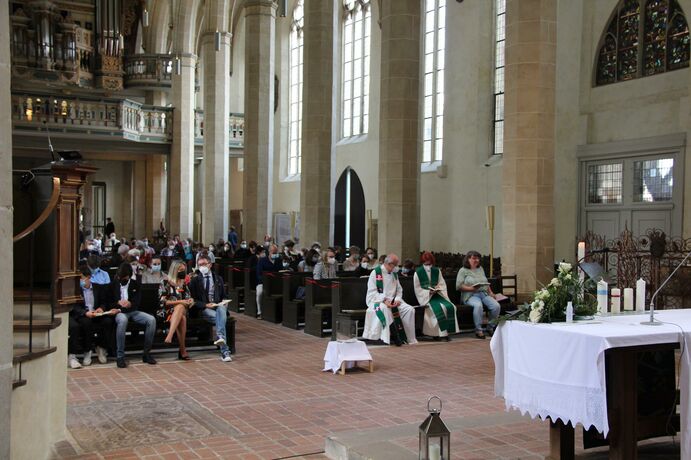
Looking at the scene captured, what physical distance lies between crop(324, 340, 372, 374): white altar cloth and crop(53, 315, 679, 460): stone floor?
0.21m

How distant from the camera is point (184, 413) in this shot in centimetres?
762

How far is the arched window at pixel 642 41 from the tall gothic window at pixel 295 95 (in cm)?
1762

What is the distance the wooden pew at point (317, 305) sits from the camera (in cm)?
1313

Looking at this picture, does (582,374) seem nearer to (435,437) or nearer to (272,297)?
(435,437)

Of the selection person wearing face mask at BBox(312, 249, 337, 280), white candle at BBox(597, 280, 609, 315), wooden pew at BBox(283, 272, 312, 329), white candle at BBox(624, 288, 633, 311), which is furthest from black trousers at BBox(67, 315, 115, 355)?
white candle at BBox(624, 288, 633, 311)

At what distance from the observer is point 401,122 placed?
1781 cm

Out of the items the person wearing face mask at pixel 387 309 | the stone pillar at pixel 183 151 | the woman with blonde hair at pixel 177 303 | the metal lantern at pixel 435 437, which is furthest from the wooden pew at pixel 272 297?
the stone pillar at pixel 183 151

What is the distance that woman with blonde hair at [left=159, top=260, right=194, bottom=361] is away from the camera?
34.4 ft

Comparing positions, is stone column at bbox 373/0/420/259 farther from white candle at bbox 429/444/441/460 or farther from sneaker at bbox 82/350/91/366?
white candle at bbox 429/444/441/460

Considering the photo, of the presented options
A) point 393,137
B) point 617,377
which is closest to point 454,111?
point 393,137

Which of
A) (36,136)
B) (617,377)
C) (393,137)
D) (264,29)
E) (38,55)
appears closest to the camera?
(617,377)

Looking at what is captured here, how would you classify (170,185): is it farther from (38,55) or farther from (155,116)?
(38,55)

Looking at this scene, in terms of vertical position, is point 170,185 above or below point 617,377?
above

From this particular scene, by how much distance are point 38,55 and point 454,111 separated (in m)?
16.8
